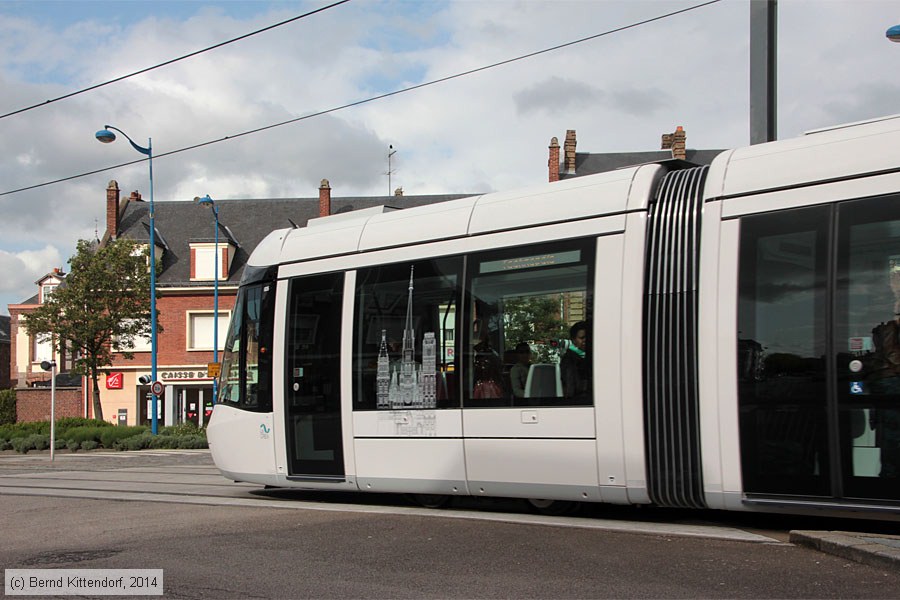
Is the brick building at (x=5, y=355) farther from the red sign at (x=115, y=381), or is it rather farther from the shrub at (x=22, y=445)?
the shrub at (x=22, y=445)

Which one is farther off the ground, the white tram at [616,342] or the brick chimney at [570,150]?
the brick chimney at [570,150]

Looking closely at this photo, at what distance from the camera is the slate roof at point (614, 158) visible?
49969 mm

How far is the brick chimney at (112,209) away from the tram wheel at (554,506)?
44.4m

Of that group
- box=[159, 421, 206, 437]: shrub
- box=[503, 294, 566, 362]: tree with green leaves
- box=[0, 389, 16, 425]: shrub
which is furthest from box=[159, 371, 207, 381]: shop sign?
box=[503, 294, 566, 362]: tree with green leaves

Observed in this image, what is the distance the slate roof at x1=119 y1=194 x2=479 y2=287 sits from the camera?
4866cm

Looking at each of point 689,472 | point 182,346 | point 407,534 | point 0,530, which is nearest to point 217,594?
point 407,534

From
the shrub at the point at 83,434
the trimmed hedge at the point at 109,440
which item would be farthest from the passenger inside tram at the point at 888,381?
the shrub at the point at 83,434

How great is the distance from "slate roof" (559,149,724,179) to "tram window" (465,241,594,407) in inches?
1621

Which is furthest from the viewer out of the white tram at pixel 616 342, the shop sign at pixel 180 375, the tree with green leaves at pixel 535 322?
the shop sign at pixel 180 375

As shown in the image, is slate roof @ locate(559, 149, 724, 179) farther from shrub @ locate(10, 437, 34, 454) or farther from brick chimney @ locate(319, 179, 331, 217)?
shrub @ locate(10, 437, 34, 454)

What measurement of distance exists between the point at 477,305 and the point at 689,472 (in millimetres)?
2676

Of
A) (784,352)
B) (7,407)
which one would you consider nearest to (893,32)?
(784,352)

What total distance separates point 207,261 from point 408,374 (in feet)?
130

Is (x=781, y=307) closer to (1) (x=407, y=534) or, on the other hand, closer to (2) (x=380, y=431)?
(1) (x=407, y=534)
